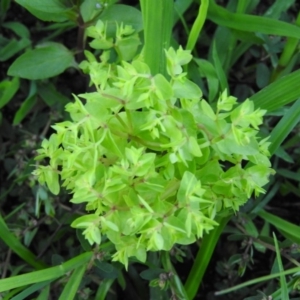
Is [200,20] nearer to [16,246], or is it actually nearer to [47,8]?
[47,8]

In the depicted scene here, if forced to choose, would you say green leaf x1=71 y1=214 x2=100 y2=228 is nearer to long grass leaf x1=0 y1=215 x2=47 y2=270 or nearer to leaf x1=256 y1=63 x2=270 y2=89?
long grass leaf x1=0 y1=215 x2=47 y2=270

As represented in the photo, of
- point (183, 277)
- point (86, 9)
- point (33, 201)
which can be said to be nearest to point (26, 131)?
point (33, 201)

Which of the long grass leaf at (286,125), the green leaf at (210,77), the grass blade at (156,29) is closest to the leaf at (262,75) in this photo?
the green leaf at (210,77)

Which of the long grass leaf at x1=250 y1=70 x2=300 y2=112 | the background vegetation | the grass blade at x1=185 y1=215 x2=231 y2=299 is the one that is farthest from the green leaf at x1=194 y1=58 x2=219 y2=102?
the grass blade at x1=185 y1=215 x2=231 y2=299

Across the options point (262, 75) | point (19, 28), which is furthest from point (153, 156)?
point (19, 28)

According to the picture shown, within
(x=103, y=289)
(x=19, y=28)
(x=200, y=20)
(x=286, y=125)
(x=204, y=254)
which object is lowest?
(x=103, y=289)

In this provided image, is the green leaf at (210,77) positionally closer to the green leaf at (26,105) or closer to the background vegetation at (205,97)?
the background vegetation at (205,97)

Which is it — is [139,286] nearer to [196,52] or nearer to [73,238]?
[73,238]
